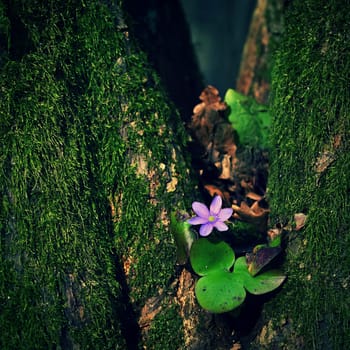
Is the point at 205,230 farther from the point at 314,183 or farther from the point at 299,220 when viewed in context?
the point at 314,183

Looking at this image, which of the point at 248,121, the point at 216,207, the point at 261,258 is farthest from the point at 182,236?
the point at 248,121

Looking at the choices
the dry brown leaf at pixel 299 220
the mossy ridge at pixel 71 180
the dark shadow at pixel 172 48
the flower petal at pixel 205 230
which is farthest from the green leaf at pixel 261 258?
the dark shadow at pixel 172 48

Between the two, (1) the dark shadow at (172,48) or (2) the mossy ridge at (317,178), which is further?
(1) the dark shadow at (172,48)

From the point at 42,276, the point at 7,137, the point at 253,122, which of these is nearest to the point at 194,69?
the point at 253,122

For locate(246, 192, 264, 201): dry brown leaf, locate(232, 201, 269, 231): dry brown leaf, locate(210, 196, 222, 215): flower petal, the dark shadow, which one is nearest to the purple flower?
locate(210, 196, 222, 215): flower petal

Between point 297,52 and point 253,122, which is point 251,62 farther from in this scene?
point 297,52

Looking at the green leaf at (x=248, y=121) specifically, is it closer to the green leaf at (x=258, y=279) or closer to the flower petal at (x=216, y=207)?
the flower petal at (x=216, y=207)

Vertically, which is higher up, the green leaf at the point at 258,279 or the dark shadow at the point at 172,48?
the dark shadow at the point at 172,48
